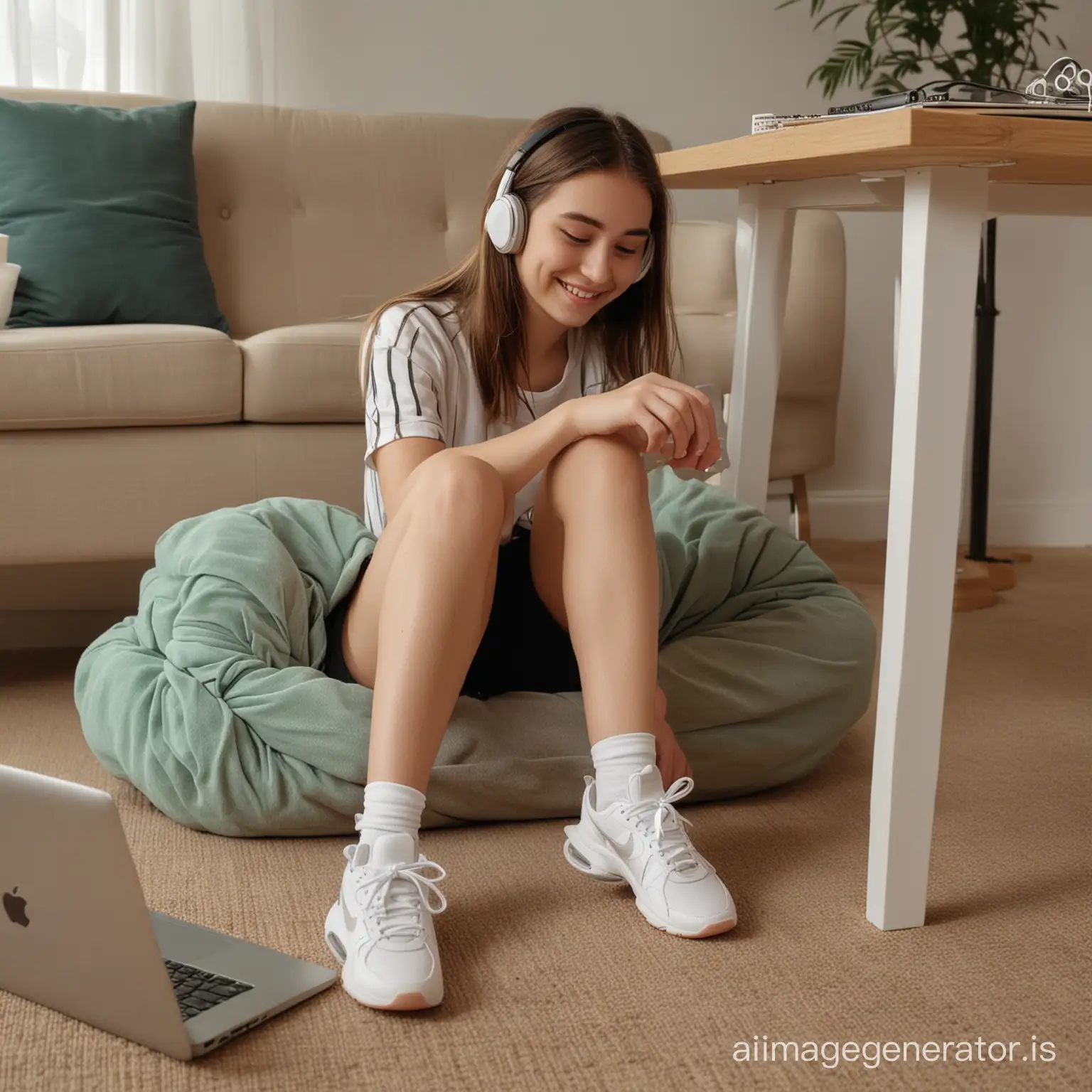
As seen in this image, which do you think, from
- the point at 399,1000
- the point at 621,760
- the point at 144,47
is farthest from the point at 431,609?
the point at 144,47

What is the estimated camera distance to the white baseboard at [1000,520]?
122 inches

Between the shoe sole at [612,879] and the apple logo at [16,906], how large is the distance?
0.47 metres

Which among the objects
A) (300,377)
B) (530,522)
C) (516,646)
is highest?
(300,377)

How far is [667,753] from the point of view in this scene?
125 centimetres

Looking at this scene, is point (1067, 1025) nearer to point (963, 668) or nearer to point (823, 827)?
point (823, 827)

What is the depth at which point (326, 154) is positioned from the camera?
2.52m

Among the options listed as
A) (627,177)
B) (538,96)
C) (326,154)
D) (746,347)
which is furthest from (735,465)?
(538,96)

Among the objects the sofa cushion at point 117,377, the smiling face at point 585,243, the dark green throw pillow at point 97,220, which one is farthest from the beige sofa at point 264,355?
the smiling face at point 585,243

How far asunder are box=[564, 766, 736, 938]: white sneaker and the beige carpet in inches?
0.8

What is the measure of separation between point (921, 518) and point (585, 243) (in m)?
0.46

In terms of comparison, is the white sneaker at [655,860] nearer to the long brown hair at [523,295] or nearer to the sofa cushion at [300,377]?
the long brown hair at [523,295]

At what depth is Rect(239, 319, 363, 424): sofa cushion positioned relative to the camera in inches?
75.8

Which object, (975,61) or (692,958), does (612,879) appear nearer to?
(692,958)

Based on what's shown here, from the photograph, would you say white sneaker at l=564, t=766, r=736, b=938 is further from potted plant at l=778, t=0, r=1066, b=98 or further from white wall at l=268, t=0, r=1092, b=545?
white wall at l=268, t=0, r=1092, b=545
